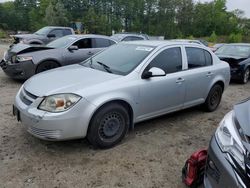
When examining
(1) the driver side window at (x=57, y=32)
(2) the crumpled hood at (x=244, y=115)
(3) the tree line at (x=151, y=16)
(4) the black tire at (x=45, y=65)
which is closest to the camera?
(2) the crumpled hood at (x=244, y=115)

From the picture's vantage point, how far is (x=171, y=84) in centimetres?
443

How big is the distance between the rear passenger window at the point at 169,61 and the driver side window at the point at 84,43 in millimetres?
4264

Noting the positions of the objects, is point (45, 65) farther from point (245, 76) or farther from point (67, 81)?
point (245, 76)

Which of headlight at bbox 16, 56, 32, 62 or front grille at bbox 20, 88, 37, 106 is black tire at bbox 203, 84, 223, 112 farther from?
headlight at bbox 16, 56, 32, 62

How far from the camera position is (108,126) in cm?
378

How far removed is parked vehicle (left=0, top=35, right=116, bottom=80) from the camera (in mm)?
7242

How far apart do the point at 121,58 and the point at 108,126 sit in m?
1.26

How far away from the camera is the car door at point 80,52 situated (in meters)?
7.84

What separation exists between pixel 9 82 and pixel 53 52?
59.4 inches

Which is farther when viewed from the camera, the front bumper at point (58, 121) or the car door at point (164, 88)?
the car door at point (164, 88)

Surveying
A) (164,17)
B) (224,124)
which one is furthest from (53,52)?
(164,17)

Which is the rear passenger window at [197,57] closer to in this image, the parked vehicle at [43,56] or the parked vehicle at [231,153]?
the parked vehicle at [231,153]

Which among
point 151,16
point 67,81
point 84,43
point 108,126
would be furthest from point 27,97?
point 151,16

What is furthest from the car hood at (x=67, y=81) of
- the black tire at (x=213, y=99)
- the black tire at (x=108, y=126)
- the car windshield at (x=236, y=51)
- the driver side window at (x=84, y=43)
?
the car windshield at (x=236, y=51)
